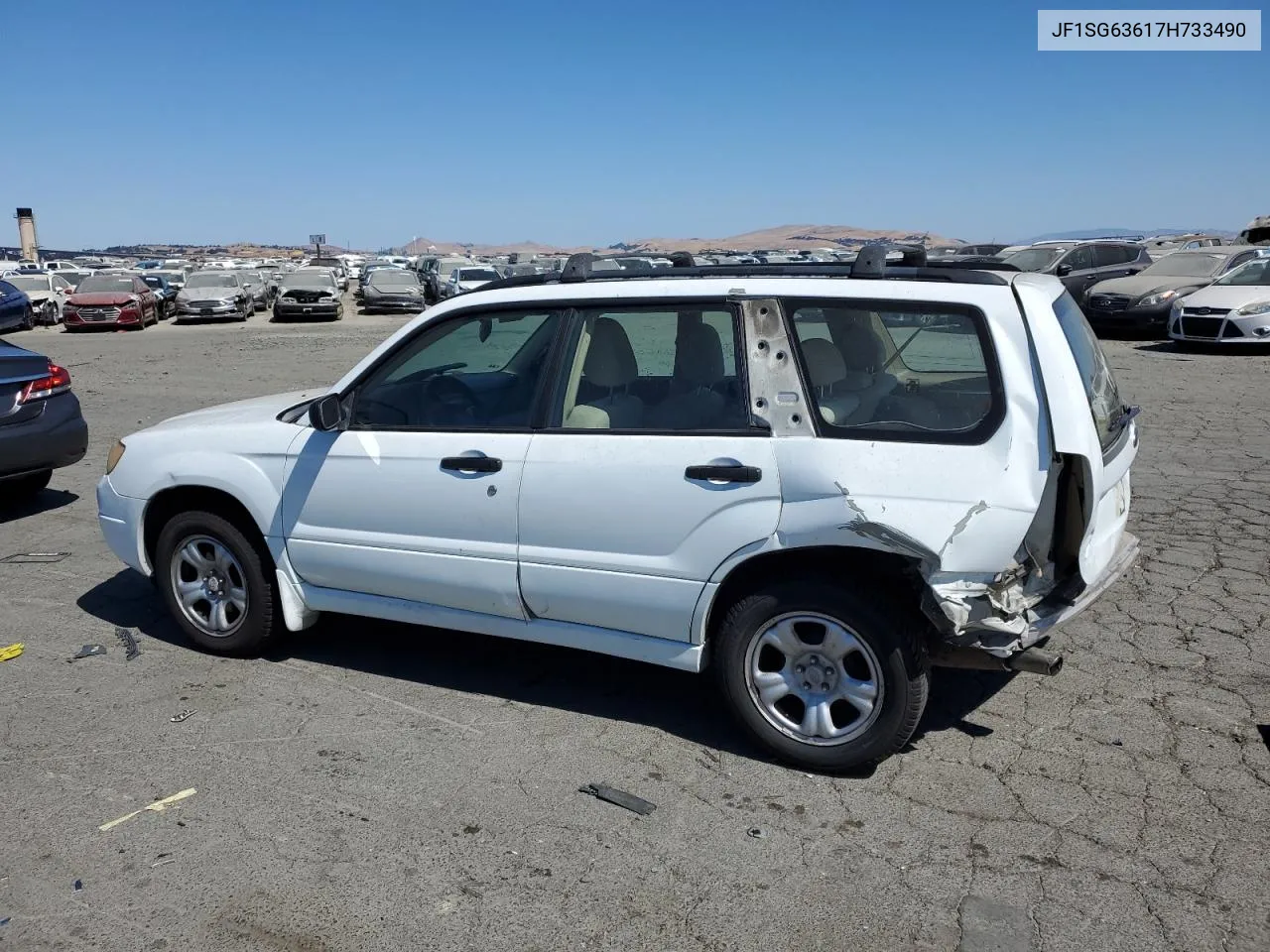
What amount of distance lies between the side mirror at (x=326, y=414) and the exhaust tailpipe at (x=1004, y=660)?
8.94 ft

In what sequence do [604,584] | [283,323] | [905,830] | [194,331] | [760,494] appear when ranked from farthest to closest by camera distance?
[283,323] → [194,331] → [604,584] → [760,494] → [905,830]

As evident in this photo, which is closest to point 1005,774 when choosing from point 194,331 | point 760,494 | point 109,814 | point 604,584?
point 760,494

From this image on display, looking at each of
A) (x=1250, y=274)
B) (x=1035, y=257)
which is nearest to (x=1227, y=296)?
(x=1250, y=274)

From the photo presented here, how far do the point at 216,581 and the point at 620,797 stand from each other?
250cm

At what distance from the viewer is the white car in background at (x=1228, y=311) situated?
55.1ft

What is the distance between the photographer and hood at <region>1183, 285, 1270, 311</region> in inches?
673

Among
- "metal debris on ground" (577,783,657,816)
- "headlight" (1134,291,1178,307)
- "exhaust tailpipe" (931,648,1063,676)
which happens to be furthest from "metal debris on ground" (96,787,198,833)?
"headlight" (1134,291,1178,307)

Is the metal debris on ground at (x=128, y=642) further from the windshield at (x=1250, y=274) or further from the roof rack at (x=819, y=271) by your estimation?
the windshield at (x=1250, y=274)

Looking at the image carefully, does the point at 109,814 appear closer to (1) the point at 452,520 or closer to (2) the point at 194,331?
(1) the point at 452,520

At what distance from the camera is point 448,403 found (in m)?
4.87

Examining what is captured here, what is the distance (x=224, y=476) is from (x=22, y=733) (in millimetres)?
1378

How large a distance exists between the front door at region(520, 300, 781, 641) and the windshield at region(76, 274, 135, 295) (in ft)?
95.9

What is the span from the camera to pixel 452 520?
15.2ft

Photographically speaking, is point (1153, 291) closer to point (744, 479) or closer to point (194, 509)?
point (744, 479)
